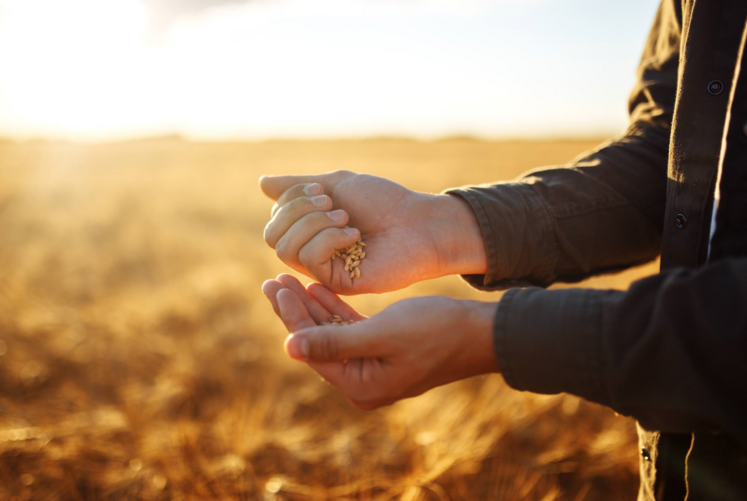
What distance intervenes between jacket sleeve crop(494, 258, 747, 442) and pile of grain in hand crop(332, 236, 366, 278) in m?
0.76

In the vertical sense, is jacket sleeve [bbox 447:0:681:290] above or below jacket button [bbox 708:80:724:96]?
below

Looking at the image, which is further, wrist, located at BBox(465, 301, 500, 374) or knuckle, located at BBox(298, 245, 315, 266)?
knuckle, located at BBox(298, 245, 315, 266)

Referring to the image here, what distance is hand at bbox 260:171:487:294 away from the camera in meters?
1.84

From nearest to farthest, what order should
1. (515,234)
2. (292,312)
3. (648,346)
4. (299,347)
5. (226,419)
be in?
(648,346)
(299,347)
(292,312)
(515,234)
(226,419)

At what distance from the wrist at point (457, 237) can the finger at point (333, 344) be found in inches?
24.3

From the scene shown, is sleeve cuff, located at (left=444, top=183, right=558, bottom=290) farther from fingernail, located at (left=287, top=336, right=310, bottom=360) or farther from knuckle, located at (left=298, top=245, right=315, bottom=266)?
fingernail, located at (left=287, top=336, right=310, bottom=360)

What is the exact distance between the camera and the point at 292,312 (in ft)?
5.33

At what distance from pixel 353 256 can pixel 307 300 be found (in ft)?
0.82

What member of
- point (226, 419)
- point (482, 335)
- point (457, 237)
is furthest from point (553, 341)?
point (226, 419)

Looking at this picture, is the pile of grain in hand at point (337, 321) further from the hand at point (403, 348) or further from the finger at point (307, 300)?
the hand at point (403, 348)

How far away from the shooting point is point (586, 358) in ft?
3.74

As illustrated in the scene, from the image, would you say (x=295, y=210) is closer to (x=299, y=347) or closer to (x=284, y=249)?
(x=284, y=249)

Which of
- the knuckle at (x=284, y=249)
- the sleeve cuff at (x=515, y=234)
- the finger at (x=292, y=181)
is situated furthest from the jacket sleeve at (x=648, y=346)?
the finger at (x=292, y=181)

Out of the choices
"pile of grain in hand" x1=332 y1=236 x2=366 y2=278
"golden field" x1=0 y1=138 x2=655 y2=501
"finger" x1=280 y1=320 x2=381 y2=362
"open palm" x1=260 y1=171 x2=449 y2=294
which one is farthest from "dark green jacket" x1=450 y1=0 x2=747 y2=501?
"golden field" x1=0 y1=138 x2=655 y2=501
